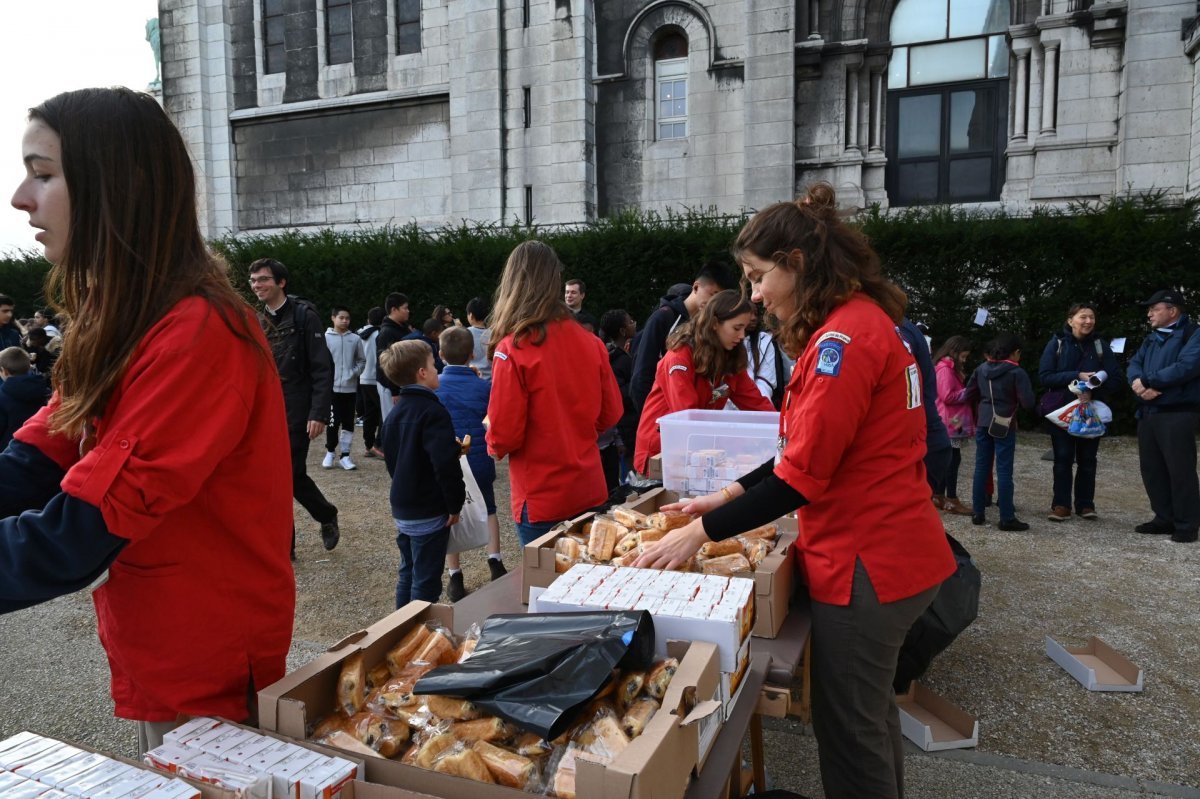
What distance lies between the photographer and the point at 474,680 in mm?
1590

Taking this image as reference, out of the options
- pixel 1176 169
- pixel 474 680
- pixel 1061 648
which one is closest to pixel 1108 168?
pixel 1176 169

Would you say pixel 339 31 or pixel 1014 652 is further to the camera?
pixel 339 31

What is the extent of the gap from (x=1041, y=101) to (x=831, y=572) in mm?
15208

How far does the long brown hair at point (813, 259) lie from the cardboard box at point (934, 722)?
2.15 metres

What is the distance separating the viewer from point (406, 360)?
4461mm

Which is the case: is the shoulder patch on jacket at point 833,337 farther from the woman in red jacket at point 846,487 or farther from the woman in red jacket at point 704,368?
the woman in red jacket at point 704,368

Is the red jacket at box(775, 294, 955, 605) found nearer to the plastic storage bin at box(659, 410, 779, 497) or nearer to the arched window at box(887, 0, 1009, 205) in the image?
the plastic storage bin at box(659, 410, 779, 497)

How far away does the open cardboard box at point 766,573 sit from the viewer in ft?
7.47

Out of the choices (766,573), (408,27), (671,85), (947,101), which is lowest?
(766,573)

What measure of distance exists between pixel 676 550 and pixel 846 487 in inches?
20.2

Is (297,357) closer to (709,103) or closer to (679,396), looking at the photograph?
(679,396)

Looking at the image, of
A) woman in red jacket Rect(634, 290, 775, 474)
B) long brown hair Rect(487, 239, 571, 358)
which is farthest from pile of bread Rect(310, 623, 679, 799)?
woman in red jacket Rect(634, 290, 775, 474)

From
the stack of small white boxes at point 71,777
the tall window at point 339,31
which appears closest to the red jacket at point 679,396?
the stack of small white boxes at point 71,777

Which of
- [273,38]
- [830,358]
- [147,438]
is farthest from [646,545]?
[273,38]
